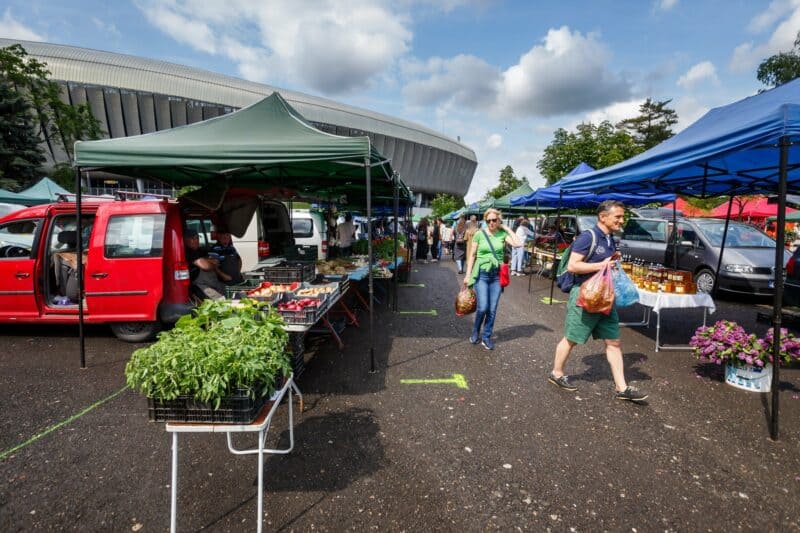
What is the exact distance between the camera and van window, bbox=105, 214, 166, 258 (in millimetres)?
5035

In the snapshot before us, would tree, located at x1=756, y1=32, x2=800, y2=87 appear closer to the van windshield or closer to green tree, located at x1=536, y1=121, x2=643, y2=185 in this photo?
green tree, located at x1=536, y1=121, x2=643, y2=185

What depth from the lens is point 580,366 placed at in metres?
4.91

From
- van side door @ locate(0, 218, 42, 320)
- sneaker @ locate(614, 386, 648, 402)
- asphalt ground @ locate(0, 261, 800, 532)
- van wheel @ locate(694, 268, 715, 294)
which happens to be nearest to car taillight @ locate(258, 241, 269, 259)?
van side door @ locate(0, 218, 42, 320)

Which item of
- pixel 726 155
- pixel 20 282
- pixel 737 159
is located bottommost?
pixel 20 282

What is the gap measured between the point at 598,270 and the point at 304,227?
9670 millimetres

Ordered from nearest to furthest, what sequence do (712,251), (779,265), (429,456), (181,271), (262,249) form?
(429,456) → (779,265) → (181,271) → (262,249) → (712,251)

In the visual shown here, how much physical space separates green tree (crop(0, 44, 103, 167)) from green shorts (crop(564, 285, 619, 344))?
2384 cm

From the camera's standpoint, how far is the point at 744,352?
4.09 meters

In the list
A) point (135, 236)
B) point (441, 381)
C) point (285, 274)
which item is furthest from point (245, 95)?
point (441, 381)

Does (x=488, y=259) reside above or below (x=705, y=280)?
above

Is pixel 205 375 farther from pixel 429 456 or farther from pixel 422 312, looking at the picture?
pixel 422 312

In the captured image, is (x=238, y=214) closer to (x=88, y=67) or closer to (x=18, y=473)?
(x=18, y=473)

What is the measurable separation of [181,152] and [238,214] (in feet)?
8.95

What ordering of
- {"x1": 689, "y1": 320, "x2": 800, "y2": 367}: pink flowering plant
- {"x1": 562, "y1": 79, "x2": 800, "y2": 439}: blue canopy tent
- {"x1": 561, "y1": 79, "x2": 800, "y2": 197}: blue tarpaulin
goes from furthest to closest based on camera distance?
{"x1": 689, "y1": 320, "x2": 800, "y2": 367}: pink flowering plant
{"x1": 561, "y1": 79, "x2": 800, "y2": 197}: blue tarpaulin
{"x1": 562, "y1": 79, "x2": 800, "y2": 439}: blue canopy tent
